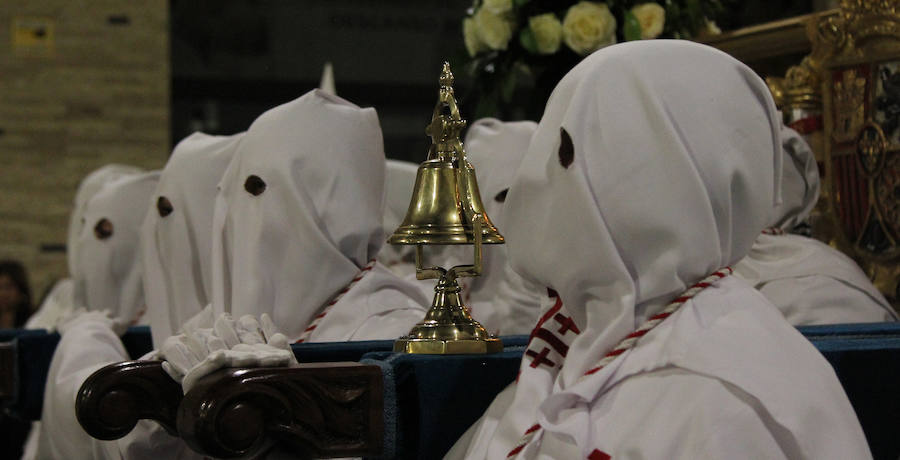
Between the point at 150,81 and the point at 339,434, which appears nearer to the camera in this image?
the point at 339,434

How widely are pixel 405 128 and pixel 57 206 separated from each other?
10.5 feet

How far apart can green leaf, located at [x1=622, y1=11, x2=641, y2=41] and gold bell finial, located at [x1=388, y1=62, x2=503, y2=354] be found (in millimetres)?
2043

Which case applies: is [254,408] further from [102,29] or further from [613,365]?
[102,29]

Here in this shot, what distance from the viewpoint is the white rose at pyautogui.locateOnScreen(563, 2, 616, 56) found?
4957mm

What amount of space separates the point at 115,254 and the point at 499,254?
218 cm

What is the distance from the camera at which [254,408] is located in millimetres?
2311

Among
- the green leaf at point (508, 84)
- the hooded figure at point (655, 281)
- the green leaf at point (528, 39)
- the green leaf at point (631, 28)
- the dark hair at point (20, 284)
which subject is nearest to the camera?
the hooded figure at point (655, 281)

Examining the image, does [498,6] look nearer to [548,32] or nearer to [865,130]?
[548,32]

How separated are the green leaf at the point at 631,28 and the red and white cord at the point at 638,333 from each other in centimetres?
271

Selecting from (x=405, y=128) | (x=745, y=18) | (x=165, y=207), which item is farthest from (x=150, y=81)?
(x=165, y=207)

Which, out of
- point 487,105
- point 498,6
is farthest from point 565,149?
point 487,105

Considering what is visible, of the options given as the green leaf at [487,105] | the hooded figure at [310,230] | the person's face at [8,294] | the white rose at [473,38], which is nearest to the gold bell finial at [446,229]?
the hooded figure at [310,230]

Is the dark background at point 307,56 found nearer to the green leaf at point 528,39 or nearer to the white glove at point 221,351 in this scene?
the green leaf at point 528,39

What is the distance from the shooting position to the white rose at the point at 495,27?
5191 millimetres
